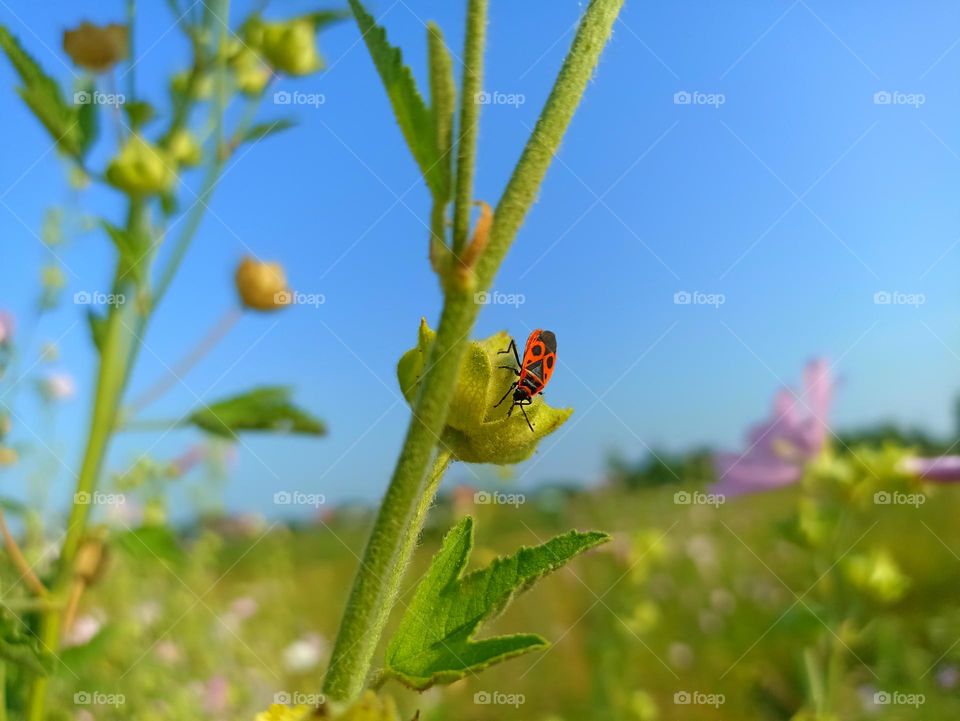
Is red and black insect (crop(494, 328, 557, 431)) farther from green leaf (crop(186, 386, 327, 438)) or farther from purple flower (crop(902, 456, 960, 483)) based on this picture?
purple flower (crop(902, 456, 960, 483))

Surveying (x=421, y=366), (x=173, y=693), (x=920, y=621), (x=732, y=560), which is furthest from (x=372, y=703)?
(x=732, y=560)

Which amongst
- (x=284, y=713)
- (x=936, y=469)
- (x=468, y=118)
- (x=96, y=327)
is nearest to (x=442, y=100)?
(x=468, y=118)

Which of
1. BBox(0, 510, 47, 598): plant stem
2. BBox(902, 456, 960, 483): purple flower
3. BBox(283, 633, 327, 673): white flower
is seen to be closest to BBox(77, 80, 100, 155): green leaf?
BBox(0, 510, 47, 598): plant stem

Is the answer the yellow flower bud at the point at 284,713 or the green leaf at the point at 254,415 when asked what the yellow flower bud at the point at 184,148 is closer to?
the green leaf at the point at 254,415

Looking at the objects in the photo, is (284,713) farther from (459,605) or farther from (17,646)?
(17,646)

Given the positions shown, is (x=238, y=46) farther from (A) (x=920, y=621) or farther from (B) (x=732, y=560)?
(B) (x=732, y=560)

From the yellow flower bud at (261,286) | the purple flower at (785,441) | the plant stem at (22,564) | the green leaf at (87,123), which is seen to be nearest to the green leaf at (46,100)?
the green leaf at (87,123)
